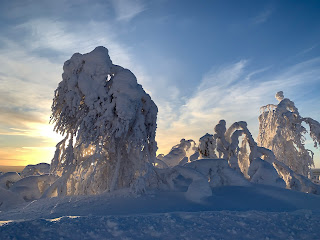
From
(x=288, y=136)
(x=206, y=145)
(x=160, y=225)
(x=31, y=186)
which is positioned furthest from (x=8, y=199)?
(x=288, y=136)

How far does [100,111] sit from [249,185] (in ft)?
23.4

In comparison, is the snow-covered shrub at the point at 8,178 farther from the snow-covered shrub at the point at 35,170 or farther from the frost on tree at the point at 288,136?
the frost on tree at the point at 288,136

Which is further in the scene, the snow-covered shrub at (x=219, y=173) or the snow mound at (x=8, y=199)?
the snow mound at (x=8, y=199)

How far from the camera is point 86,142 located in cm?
956

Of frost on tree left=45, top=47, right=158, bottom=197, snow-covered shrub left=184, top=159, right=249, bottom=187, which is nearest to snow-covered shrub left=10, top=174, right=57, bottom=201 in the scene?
frost on tree left=45, top=47, right=158, bottom=197

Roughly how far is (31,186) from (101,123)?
7.76m

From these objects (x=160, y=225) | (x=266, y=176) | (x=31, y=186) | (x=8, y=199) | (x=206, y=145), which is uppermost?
(x=206, y=145)

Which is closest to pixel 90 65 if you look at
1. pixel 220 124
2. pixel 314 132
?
pixel 220 124

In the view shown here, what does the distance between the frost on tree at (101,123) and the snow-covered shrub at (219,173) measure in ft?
9.17

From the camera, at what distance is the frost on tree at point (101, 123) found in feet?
31.4

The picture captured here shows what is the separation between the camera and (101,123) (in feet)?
31.2

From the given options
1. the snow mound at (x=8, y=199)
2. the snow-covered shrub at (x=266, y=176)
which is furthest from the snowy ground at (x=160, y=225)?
the snow mound at (x=8, y=199)

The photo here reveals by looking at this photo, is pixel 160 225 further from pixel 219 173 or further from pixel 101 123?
pixel 219 173

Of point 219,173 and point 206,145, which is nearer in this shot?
point 219,173
